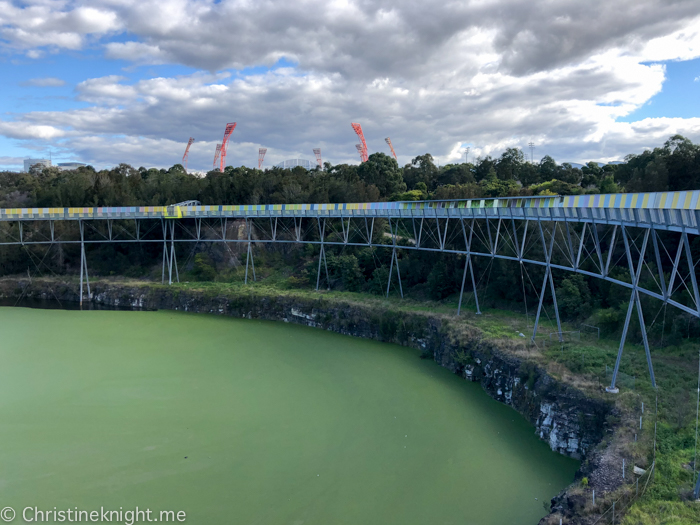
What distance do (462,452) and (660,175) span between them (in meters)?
18.1

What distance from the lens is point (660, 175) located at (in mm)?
22875

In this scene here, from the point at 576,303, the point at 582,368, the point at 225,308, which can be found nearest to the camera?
the point at 582,368

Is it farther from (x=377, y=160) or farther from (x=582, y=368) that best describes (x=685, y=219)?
(x=377, y=160)

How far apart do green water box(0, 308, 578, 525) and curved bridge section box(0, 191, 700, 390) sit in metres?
4.29

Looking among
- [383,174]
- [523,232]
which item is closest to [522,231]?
[523,232]

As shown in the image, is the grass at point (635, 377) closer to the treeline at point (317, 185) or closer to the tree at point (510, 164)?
the treeline at point (317, 185)

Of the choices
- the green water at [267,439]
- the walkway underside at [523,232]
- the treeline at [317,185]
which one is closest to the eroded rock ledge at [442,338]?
the green water at [267,439]

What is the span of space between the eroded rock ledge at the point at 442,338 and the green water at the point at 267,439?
0.66 meters

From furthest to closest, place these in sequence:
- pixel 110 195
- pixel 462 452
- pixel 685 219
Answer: pixel 110 195 < pixel 462 452 < pixel 685 219

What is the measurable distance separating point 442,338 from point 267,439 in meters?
9.63

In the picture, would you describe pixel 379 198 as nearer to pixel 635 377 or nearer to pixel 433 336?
pixel 433 336

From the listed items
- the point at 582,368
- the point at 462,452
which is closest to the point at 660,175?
the point at 582,368

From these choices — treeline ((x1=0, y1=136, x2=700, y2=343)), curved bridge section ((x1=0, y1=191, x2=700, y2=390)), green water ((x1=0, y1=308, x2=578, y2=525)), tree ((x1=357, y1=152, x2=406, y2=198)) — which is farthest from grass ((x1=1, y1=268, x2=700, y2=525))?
tree ((x1=357, y1=152, x2=406, y2=198))

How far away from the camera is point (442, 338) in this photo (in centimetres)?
2072
